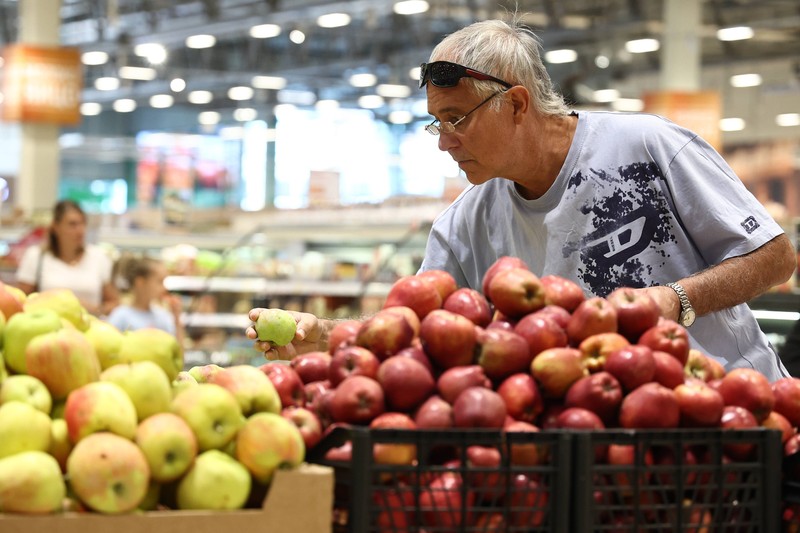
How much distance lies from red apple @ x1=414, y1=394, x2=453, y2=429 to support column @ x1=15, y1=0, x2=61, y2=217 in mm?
12519

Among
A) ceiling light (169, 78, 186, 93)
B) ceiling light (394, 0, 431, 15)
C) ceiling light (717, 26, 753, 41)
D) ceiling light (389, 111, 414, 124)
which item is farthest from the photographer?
ceiling light (389, 111, 414, 124)

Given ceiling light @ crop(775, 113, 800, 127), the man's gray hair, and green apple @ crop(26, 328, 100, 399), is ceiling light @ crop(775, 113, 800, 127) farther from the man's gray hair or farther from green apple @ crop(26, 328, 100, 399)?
green apple @ crop(26, 328, 100, 399)

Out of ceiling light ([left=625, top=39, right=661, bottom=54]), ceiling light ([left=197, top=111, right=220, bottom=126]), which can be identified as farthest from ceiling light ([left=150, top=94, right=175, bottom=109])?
ceiling light ([left=625, top=39, right=661, bottom=54])

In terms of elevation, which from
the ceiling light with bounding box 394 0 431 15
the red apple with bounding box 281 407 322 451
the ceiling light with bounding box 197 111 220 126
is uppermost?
the ceiling light with bounding box 197 111 220 126

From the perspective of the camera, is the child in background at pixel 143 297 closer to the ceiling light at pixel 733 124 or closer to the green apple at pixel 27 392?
the green apple at pixel 27 392

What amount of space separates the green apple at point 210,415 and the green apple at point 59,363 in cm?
16

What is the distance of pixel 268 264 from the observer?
30.7 ft

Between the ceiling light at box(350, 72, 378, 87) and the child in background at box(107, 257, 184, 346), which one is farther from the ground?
the ceiling light at box(350, 72, 378, 87)

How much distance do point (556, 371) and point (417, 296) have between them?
0.98ft

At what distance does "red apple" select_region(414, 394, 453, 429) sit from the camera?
4.83ft

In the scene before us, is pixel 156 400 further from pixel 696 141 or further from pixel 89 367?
pixel 696 141

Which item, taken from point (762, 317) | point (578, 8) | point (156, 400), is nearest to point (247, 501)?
point (156, 400)

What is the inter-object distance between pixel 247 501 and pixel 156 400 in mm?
193

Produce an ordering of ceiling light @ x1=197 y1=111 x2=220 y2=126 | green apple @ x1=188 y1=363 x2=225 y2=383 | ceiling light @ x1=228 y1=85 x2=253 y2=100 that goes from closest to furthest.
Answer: green apple @ x1=188 y1=363 x2=225 y2=383, ceiling light @ x1=228 y1=85 x2=253 y2=100, ceiling light @ x1=197 y1=111 x2=220 y2=126
